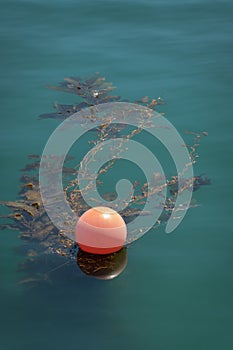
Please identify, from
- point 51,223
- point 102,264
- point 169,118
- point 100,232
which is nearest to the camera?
point 100,232

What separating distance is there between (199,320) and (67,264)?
76cm

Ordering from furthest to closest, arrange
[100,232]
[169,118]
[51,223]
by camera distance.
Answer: [169,118]
[51,223]
[100,232]

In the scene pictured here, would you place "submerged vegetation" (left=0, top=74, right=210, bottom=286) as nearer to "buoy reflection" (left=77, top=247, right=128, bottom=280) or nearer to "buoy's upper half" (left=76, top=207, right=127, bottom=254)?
"buoy reflection" (left=77, top=247, right=128, bottom=280)

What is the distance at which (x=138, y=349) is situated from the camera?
2.65 meters

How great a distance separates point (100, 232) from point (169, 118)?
181 centimetres

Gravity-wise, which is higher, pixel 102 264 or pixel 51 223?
pixel 51 223

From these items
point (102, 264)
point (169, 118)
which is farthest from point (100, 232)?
point (169, 118)

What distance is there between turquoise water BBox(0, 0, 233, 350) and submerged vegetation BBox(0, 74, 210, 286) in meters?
0.07

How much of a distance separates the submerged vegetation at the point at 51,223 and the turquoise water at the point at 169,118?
2.8 inches

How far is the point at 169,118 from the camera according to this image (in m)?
4.55

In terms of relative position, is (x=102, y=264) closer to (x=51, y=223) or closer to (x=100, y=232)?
(x=100, y=232)

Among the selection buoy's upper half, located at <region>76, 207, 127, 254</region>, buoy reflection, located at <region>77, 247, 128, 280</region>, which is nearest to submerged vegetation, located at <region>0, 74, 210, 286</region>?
buoy reflection, located at <region>77, 247, 128, 280</region>

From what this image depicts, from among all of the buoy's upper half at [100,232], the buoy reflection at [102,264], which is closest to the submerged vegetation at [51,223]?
the buoy reflection at [102,264]

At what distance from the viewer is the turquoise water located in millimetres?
2775
